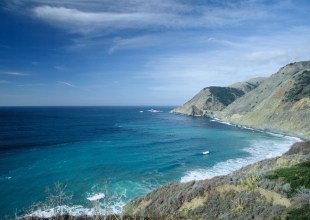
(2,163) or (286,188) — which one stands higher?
(286,188)

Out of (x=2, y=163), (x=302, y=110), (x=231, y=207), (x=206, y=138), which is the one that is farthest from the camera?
(x=302, y=110)

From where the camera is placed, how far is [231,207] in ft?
73.9

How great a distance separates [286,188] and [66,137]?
7794 centimetres

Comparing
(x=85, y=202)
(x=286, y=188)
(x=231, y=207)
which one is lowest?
(x=85, y=202)

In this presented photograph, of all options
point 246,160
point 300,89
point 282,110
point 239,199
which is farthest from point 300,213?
point 300,89

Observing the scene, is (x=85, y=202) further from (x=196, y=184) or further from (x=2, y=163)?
(x=2, y=163)

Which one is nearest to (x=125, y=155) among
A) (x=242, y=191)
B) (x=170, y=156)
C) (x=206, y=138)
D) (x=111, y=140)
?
(x=170, y=156)

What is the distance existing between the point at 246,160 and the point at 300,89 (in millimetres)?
78981

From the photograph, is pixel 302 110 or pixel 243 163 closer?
pixel 243 163

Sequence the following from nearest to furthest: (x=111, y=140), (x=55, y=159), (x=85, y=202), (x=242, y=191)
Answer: (x=242, y=191) < (x=85, y=202) < (x=55, y=159) < (x=111, y=140)

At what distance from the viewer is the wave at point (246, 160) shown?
47.9 m

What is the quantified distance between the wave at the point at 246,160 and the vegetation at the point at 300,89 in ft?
139

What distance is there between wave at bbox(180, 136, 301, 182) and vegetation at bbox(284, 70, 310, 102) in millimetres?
42461

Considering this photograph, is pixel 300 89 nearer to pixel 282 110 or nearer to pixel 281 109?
pixel 281 109
